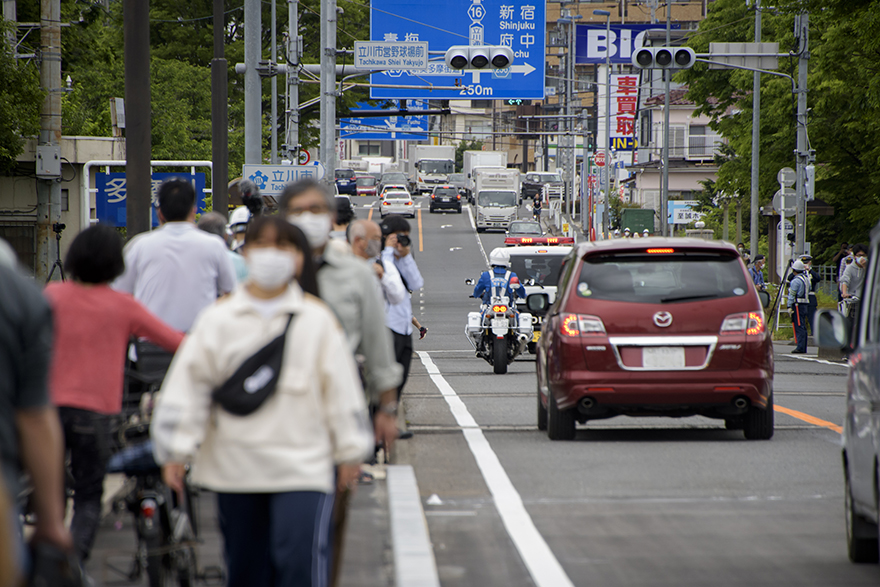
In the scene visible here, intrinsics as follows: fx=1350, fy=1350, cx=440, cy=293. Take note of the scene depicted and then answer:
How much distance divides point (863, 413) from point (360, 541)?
2.70 meters

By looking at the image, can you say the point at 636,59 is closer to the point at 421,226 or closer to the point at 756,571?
the point at 756,571

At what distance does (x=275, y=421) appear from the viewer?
4332mm

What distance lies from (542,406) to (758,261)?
79.2ft

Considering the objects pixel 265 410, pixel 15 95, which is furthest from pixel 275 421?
pixel 15 95

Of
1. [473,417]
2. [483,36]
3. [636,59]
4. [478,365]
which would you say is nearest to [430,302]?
[483,36]

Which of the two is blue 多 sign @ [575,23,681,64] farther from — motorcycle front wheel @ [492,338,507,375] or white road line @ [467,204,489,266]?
motorcycle front wheel @ [492,338,507,375]

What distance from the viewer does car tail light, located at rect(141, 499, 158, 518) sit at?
18.3 ft

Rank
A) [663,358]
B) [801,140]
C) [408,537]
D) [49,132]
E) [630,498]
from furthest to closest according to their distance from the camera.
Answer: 1. [801,140]
2. [49,132]
3. [663,358]
4. [630,498]
5. [408,537]

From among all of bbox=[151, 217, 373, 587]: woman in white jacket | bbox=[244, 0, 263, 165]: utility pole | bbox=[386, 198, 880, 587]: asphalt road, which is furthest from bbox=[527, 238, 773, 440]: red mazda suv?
bbox=[244, 0, 263, 165]: utility pole

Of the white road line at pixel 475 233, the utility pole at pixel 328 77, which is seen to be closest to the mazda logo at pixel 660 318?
the utility pole at pixel 328 77

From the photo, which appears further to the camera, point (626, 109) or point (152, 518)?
point (626, 109)

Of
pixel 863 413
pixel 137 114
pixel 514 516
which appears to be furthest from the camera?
pixel 137 114

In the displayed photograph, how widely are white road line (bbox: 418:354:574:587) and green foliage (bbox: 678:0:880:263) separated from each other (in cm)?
1301

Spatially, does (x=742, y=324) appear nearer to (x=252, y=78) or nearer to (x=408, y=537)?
(x=408, y=537)
